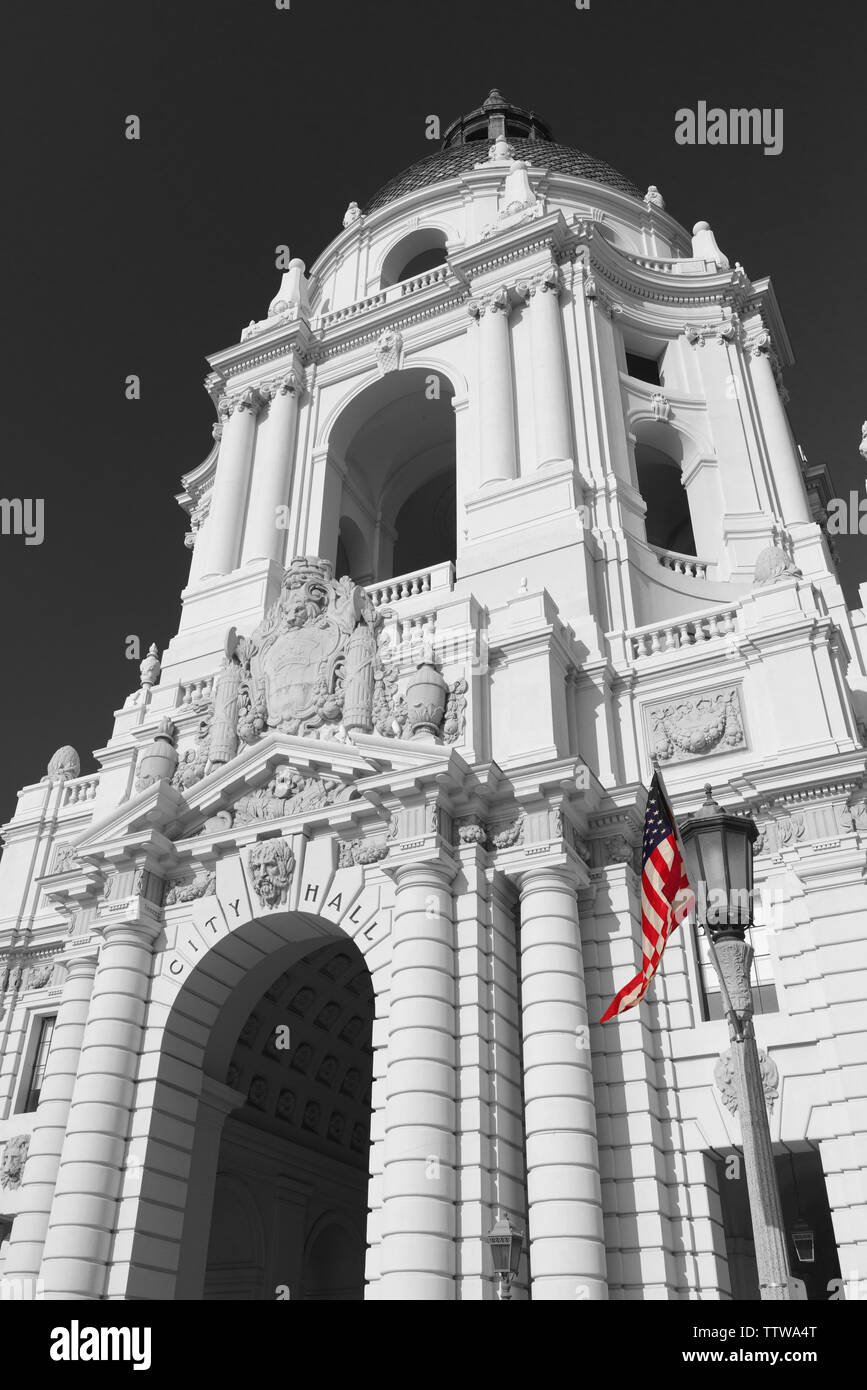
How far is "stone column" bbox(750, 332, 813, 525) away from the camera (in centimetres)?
2994

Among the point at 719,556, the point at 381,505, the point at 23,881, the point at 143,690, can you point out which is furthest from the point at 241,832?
the point at 381,505

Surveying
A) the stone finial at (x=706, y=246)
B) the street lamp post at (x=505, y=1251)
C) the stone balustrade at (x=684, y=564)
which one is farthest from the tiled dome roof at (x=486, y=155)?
the street lamp post at (x=505, y=1251)

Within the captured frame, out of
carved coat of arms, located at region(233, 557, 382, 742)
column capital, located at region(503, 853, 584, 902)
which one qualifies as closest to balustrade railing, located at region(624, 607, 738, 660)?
carved coat of arms, located at region(233, 557, 382, 742)

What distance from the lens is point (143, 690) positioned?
26.9 m

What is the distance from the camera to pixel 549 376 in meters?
28.8

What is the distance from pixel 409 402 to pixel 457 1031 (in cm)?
2209

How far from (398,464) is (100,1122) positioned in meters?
23.4

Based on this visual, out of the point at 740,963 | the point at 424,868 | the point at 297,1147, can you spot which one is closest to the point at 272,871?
the point at 424,868

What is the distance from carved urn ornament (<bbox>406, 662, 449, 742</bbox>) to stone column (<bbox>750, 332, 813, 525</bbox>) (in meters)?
12.8

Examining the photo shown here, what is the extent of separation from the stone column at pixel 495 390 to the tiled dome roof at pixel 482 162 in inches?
454

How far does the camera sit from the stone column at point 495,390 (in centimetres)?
2798

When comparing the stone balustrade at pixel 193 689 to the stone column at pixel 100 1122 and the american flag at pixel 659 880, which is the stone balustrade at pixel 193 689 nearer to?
the stone column at pixel 100 1122

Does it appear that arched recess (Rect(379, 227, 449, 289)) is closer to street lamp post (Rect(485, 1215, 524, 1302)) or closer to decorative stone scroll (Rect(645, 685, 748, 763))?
decorative stone scroll (Rect(645, 685, 748, 763))

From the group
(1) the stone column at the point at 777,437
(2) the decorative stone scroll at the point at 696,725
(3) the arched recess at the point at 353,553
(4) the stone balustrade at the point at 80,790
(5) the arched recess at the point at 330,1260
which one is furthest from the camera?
(3) the arched recess at the point at 353,553
